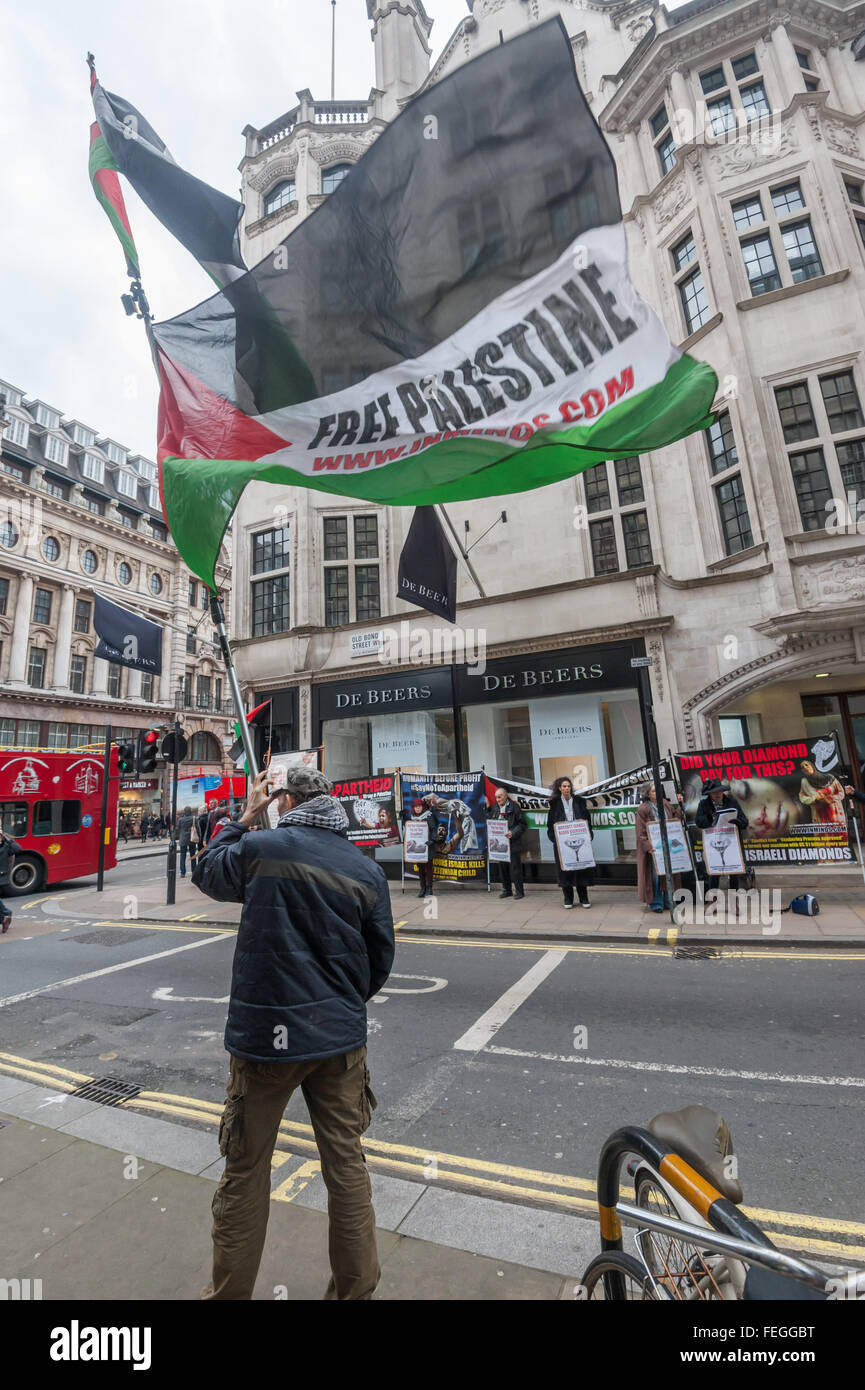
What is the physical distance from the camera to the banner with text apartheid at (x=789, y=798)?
1003 centimetres

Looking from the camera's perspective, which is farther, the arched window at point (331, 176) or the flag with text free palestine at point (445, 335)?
the arched window at point (331, 176)

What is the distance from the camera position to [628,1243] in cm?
297

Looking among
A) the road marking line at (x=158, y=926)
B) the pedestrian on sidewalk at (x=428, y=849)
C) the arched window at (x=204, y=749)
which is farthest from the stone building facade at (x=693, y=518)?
the arched window at (x=204, y=749)

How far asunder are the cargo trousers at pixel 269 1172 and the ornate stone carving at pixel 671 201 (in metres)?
18.9

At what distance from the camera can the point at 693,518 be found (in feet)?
46.2

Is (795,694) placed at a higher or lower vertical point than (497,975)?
higher

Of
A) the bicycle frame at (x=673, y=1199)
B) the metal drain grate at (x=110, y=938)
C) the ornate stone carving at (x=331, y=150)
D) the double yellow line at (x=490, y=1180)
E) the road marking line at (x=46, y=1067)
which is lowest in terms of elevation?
the double yellow line at (x=490, y=1180)

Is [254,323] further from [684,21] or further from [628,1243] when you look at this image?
[684,21]

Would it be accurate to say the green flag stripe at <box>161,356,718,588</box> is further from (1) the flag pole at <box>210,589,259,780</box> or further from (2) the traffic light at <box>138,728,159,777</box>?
(2) the traffic light at <box>138,728,159,777</box>

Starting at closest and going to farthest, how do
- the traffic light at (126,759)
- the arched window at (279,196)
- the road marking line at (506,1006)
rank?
1. the road marking line at (506,1006)
2. the traffic light at (126,759)
3. the arched window at (279,196)

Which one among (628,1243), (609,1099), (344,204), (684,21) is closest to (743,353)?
(684,21)

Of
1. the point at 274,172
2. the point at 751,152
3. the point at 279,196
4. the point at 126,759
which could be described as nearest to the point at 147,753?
the point at 126,759

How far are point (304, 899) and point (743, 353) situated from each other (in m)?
15.0

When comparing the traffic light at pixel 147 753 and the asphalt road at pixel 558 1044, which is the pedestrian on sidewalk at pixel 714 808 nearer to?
the asphalt road at pixel 558 1044
